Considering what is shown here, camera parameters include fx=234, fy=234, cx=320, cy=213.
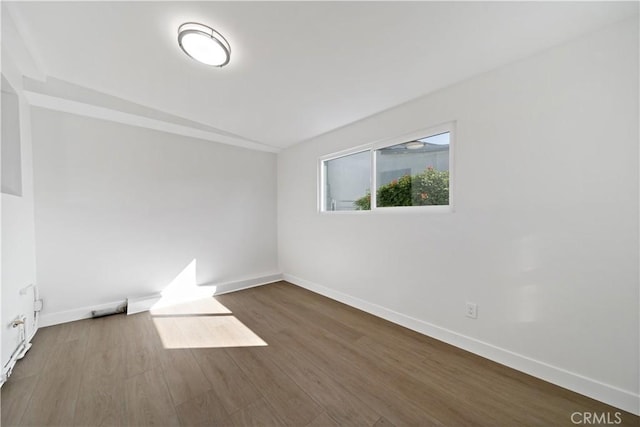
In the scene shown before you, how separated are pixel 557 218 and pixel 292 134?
2960mm

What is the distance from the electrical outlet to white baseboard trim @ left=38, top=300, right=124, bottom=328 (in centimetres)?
375

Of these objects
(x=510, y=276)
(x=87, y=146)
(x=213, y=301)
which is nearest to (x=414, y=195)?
(x=510, y=276)

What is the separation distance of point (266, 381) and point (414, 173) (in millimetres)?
2225

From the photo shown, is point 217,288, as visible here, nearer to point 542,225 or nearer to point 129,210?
point 129,210

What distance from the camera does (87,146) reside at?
103 inches

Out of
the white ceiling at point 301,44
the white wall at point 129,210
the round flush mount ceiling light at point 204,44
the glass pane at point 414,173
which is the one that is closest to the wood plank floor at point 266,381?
the white wall at point 129,210

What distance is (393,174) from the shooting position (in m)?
2.61

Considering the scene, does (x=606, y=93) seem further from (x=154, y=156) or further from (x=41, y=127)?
(x=41, y=127)

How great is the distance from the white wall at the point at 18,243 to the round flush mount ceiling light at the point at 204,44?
1409 mm

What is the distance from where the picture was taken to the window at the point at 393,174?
87.4 inches

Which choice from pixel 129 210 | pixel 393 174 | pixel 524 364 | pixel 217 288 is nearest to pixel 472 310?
pixel 524 364

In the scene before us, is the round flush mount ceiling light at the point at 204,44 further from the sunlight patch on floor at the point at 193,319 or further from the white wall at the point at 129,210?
the sunlight patch on floor at the point at 193,319

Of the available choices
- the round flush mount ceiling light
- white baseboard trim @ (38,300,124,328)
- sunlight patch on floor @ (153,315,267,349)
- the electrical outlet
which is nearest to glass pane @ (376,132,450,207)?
the electrical outlet

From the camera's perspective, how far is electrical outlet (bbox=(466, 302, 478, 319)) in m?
1.96
